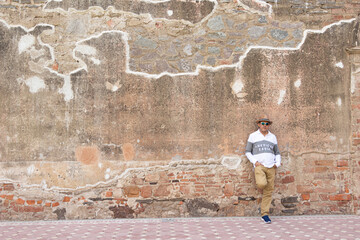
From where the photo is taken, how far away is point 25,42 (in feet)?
20.1

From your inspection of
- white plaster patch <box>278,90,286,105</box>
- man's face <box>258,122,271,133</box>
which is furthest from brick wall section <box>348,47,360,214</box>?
man's face <box>258,122,271,133</box>

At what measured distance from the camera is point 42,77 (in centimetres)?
612

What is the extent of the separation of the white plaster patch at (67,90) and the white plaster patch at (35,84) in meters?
0.30

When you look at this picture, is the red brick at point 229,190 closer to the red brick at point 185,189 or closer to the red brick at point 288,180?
the red brick at point 185,189

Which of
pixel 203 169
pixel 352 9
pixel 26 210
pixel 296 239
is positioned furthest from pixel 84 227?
pixel 352 9

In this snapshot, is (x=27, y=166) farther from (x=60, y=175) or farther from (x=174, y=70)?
(x=174, y=70)

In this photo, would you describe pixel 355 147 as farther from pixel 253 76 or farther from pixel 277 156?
pixel 253 76

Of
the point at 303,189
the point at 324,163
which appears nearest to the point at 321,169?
the point at 324,163

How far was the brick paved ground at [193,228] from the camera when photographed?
16.1ft

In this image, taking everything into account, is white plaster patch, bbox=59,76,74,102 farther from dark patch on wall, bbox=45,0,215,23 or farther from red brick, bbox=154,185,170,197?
red brick, bbox=154,185,170,197

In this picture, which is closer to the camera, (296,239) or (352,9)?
(296,239)

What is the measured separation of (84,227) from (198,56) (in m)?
3.00

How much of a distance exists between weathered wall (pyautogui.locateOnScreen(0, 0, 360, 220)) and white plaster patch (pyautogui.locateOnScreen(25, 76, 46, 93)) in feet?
0.11

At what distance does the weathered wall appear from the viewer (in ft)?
19.9
